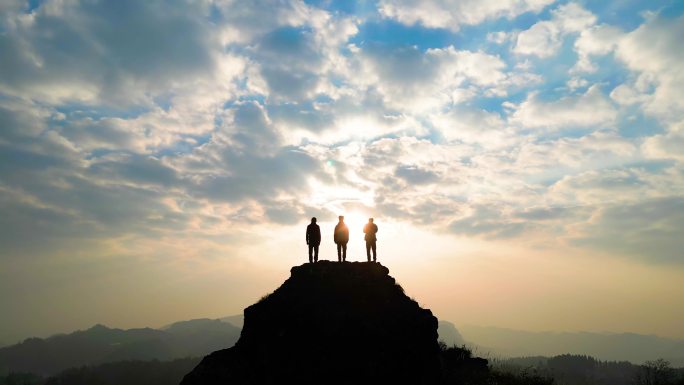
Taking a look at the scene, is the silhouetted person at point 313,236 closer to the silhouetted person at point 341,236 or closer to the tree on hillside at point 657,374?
the silhouetted person at point 341,236

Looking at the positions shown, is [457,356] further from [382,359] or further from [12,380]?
[12,380]

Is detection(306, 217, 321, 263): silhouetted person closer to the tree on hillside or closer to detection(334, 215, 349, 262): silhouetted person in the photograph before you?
detection(334, 215, 349, 262): silhouetted person

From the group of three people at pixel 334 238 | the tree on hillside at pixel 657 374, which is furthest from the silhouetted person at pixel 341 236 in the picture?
the tree on hillside at pixel 657 374

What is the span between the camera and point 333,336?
1977cm

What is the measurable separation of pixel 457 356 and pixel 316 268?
1516 cm

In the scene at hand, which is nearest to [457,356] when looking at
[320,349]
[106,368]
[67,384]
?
[320,349]

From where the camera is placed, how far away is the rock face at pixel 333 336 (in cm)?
1897

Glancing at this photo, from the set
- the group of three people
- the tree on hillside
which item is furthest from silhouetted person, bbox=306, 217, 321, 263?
the tree on hillside

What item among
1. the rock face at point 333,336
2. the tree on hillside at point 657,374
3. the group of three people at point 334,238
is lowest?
the tree on hillside at point 657,374

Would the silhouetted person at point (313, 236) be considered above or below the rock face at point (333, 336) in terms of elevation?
above

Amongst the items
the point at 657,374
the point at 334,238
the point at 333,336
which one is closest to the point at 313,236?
the point at 334,238

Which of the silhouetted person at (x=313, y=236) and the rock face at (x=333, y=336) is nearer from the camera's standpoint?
the rock face at (x=333, y=336)

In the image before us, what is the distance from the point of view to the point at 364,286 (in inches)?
867

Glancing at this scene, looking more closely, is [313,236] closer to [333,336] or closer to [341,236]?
[341,236]
